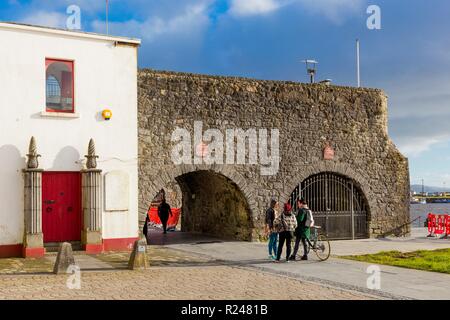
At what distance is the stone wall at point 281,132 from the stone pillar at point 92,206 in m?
1.68

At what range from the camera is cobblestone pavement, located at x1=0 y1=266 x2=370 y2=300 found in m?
9.55

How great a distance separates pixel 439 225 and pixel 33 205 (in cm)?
1557

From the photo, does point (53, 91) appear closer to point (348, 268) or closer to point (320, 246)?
point (320, 246)

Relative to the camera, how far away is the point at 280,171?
19.7 metres

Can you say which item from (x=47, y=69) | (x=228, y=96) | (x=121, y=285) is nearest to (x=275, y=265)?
(x=121, y=285)

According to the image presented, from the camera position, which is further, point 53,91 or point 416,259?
point 53,91

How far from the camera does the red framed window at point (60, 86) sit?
1612 centimetres

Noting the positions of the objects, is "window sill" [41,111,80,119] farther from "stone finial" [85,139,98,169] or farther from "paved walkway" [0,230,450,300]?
"paved walkway" [0,230,450,300]

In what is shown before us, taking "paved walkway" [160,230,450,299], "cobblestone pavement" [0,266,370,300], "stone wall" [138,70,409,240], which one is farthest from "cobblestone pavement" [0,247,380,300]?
"stone wall" [138,70,409,240]

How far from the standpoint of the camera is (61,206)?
16.1m

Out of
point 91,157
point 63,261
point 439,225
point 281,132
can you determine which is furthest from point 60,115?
point 439,225

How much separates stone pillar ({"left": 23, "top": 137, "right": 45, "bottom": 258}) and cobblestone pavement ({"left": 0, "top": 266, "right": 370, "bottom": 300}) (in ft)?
11.4
